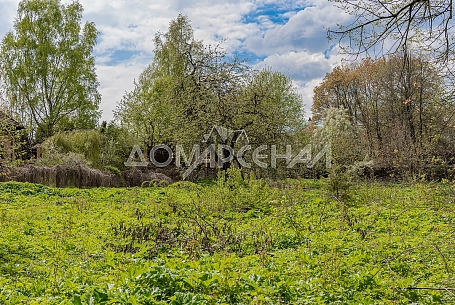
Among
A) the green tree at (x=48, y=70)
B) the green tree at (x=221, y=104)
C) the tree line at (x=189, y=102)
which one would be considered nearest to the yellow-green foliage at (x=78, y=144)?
the tree line at (x=189, y=102)

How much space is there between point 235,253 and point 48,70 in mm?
30407

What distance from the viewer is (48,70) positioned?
31.4 m

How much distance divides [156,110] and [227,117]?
1136cm

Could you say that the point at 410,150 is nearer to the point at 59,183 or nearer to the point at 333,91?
the point at 333,91

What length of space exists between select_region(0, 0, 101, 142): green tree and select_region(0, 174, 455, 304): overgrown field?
70.8 feet

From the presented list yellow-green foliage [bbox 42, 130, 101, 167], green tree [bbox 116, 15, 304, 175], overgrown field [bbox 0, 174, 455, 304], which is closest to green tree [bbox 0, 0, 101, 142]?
yellow-green foliage [bbox 42, 130, 101, 167]

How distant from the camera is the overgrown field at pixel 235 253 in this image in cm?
374

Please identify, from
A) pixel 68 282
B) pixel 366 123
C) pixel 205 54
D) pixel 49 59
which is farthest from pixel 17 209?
pixel 366 123

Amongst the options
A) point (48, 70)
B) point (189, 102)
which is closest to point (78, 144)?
point (189, 102)

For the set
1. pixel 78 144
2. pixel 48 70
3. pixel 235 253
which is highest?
pixel 48 70

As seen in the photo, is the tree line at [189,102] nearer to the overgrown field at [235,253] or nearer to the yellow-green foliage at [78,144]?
the yellow-green foliage at [78,144]

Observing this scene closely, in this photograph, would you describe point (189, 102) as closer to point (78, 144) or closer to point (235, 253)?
point (78, 144)

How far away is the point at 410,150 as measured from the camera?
21828 millimetres

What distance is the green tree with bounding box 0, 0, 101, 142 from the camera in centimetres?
3091
